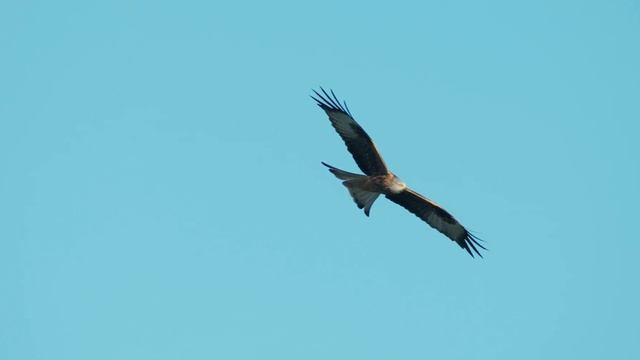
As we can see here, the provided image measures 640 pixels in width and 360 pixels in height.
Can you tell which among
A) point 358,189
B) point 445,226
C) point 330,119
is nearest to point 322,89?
point 330,119

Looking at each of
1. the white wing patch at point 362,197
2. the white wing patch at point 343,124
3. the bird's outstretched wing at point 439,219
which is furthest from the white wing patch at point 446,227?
the white wing patch at point 343,124

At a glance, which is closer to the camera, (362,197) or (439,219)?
(362,197)

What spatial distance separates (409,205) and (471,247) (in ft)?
3.88

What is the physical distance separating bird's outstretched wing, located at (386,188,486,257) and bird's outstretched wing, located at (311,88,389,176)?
37.9 inches

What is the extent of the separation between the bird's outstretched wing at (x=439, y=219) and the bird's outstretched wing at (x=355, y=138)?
96 cm

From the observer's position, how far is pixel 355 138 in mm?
15305

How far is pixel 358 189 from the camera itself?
50.0 feet

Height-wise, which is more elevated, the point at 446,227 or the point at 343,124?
the point at 343,124

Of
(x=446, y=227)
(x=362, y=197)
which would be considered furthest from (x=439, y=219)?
(x=362, y=197)

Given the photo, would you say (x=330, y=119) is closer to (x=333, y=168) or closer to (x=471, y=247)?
(x=333, y=168)

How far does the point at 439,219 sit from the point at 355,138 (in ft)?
7.11

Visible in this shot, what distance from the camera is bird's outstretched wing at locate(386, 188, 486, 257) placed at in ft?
53.3

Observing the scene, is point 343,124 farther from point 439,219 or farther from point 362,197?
point 439,219

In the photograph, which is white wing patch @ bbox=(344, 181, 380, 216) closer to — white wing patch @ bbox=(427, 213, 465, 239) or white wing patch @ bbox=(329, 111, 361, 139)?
white wing patch @ bbox=(329, 111, 361, 139)
